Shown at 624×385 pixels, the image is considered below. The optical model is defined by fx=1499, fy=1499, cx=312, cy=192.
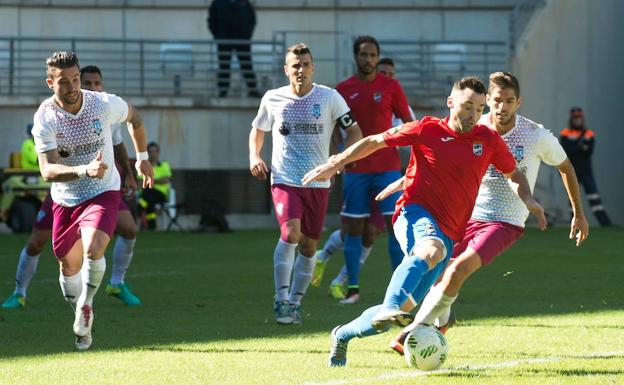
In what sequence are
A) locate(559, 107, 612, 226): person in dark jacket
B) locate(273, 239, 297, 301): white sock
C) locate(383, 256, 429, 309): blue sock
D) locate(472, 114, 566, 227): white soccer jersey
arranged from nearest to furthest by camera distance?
1. locate(383, 256, 429, 309): blue sock
2. locate(472, 114, 566, 227): white soccer jersey
3. locate(273, 239, 297, 301): white sock
4. locate(559, 107, 612, 226): person in dark jacket

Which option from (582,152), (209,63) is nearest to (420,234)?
(582,152)

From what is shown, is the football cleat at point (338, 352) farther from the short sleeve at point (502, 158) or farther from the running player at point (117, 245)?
the running player at point (117, 245)

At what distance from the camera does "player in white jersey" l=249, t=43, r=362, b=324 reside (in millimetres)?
11188

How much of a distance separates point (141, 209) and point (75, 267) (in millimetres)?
15887

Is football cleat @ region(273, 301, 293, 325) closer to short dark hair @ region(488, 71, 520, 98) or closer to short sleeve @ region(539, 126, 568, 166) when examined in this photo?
short sleeve @ region(539, 126, 568, 166)

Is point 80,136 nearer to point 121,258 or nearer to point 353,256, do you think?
point 121,258

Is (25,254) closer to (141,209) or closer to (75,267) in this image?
(75,267)

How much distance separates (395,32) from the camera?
30.6 meters

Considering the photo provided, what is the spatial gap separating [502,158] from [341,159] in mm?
1069

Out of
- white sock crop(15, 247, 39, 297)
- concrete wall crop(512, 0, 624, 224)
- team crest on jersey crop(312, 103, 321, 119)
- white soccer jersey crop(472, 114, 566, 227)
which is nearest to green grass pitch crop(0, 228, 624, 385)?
white sock crop(15, 247, 39, 297)

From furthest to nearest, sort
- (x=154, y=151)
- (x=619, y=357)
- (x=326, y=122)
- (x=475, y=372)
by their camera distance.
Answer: (x=154, y=151) < (x=326, y=122) < (x=619, y=357) < (x=475, y=372)

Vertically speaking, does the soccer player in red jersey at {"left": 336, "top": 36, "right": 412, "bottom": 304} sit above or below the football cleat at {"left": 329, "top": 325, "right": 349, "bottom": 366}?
above

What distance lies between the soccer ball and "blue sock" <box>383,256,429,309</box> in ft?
0.89

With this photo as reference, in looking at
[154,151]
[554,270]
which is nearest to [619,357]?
[554,270]
